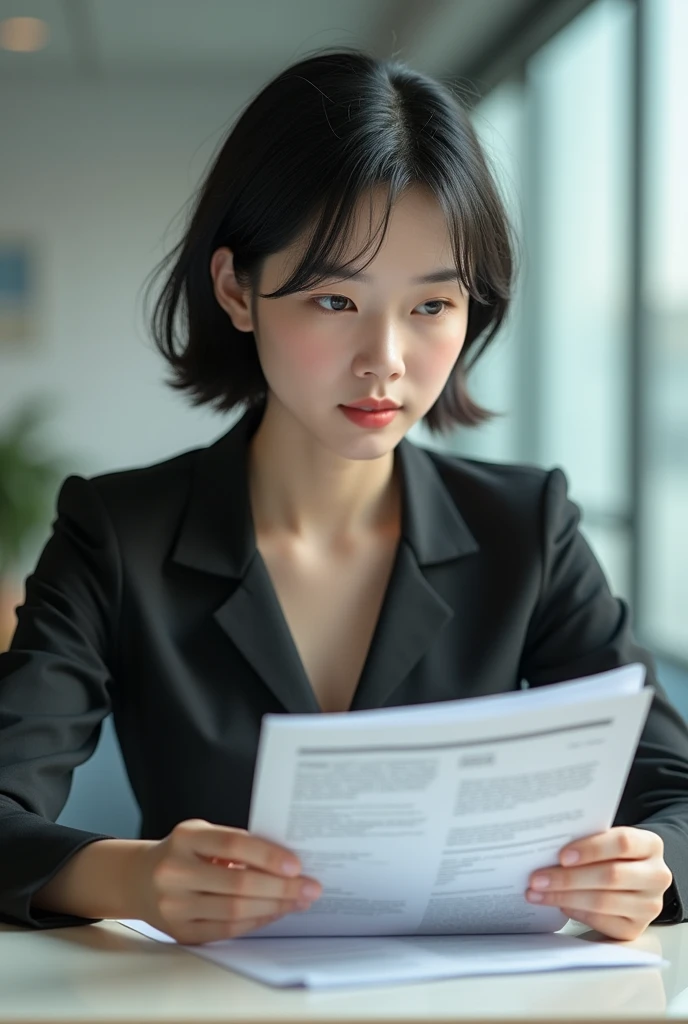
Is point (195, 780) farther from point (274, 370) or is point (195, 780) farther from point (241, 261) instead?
point (241, 261)

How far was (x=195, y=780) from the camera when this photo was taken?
1.33 meters

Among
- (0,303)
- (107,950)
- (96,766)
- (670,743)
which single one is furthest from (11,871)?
(0,303)

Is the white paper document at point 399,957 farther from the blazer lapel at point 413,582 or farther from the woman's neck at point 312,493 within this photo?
the woman's neck at point 312,493

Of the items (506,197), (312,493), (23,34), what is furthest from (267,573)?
(23,34)

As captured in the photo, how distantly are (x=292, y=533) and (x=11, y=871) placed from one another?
56cm

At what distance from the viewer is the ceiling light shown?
21.0 feet

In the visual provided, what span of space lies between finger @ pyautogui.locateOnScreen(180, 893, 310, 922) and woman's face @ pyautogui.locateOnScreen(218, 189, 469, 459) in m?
0.52

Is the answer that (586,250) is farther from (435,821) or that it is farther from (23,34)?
→ (435,821)

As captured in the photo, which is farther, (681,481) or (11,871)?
(681,481)

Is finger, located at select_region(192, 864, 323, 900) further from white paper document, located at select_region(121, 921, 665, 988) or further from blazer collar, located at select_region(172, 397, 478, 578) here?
blazer collar, located at select_region(172, 397, 478, 578)

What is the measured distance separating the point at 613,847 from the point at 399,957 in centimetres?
18

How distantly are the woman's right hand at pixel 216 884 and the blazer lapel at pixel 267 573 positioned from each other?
1.28ft

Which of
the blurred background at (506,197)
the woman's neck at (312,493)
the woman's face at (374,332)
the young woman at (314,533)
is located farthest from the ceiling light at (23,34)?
the woman's face at (374,332)

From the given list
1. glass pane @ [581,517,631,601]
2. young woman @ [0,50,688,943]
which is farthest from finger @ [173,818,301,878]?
glass pane @ [581,517,631,601]
